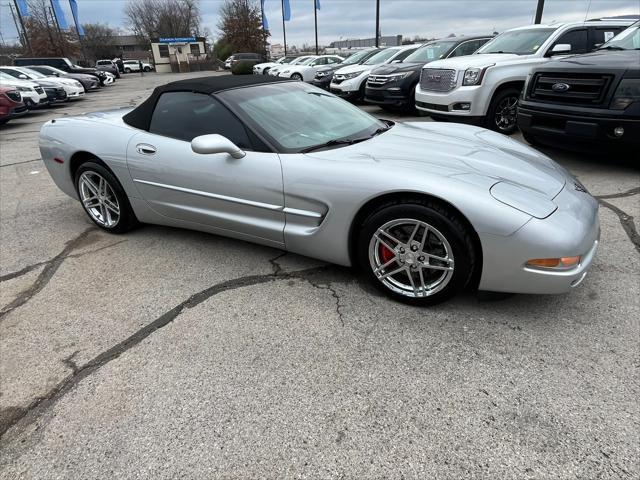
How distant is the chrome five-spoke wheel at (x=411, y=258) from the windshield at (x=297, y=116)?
844 millimetres

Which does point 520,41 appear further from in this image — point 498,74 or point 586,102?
point 586,102

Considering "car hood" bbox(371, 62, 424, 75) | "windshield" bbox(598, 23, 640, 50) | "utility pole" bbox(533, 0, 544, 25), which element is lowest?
"car hood" bbox(371, 62, 424, 75)

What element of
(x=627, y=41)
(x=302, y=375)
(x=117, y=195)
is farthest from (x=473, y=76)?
(x=302, y=375)

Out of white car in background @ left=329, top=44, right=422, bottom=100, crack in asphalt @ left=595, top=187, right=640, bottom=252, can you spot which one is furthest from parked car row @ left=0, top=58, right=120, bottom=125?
crack in asphalt @ left=595, top=187, right=640, bottom=252

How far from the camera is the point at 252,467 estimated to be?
1637 millimetres

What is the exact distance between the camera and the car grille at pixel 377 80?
9.13m

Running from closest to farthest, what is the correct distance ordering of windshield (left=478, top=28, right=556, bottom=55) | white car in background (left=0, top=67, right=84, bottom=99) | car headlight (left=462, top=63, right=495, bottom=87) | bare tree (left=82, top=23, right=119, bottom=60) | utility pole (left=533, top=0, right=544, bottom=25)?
car headlight (left=462, top=63, right=495, bottom=87) → windshield (left=478, top=28, right=556, bottom=55) → utility pole (left=533, top=0, right=544, bottom=25) → white car in background (left=0, top=67, right=84, bottom=99) → bare tree (left=82, top=23, right=119, bottom=60)

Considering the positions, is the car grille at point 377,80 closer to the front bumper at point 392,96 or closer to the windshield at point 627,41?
the front bumper at point 392,96

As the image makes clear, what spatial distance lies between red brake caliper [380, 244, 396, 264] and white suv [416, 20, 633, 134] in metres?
4.93

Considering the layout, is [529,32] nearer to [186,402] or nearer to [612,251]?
[612,251]

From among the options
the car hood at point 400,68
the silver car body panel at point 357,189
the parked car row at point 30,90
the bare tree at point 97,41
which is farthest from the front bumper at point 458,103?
the bare tree at point 97,41

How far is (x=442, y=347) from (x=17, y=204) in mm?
5061

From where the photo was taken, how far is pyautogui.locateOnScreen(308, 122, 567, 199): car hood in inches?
96.4

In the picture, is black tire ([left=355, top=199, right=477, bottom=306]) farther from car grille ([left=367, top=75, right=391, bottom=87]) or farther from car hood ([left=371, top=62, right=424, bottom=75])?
car hood ([left=371, top=62, right=424, bottom=75])
